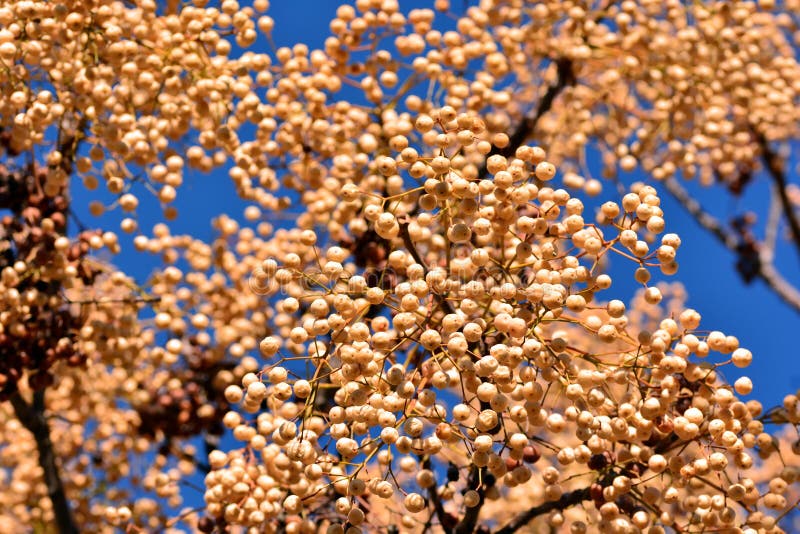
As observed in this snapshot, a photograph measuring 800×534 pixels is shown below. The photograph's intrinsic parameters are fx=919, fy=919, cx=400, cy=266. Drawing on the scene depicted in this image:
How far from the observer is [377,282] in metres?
2.63

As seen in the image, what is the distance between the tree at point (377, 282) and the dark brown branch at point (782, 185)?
0.87 m

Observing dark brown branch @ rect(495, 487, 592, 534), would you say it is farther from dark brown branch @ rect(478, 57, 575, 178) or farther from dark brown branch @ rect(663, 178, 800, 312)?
dark brown branch @ rect(663, 178, 800, 312)

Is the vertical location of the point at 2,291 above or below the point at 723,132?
below

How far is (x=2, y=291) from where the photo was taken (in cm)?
328

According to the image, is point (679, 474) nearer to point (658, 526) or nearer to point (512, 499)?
point (658, 526)

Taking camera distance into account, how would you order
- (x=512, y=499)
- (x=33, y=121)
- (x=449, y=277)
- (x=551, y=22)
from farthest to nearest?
(x=512, y=499) → (x=551, y=22) → (x=33, y=121) → (x=449, y=277)

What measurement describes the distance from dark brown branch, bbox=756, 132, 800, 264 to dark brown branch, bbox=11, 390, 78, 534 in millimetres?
5084

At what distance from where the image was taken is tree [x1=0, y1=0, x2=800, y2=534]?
2.41m

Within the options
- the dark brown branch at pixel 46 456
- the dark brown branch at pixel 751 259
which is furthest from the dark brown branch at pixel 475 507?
the dark brown branch at pixel 751 259

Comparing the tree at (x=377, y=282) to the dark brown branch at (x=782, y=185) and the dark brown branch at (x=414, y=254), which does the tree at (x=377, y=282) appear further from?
the dark brown branch at (x=782, y=185)

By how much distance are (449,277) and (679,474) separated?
82cm

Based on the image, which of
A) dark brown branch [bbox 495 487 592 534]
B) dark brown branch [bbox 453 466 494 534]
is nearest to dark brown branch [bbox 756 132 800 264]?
dark brown branch [bbox 495 487 592 534]

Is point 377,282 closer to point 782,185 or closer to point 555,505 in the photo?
point 555,505

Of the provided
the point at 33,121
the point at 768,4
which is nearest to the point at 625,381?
the point at 33,121
